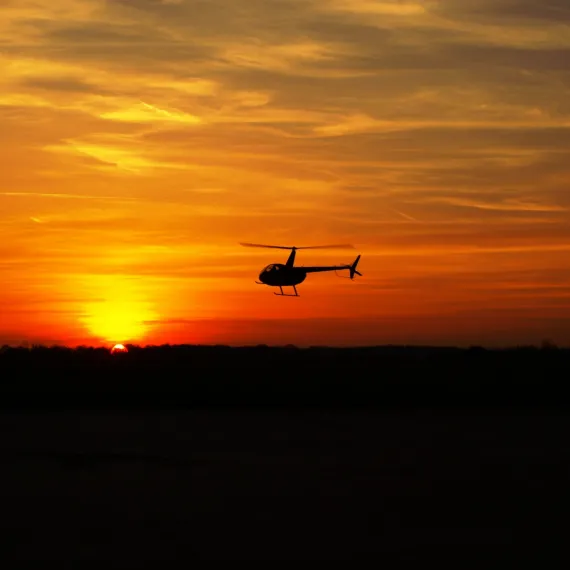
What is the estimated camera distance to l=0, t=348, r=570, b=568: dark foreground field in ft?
68.5

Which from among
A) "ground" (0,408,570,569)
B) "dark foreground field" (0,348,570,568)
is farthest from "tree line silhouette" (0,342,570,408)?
"ground" (0,408,570,569)

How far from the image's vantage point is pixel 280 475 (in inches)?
1132

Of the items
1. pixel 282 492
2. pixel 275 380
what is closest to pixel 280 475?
pixel 282 492

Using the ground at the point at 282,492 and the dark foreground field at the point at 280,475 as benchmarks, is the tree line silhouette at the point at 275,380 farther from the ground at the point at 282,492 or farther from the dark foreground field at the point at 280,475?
the ground at the point at 282,492

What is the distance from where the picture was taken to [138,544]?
20.9m

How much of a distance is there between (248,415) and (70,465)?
1623cm

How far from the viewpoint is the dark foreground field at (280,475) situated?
20.9 m

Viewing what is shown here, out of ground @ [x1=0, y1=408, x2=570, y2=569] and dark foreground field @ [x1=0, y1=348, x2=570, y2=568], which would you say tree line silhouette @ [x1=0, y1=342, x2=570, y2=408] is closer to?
dark foreground field @ [x1=0, y1=348, x2=570, y2=568]

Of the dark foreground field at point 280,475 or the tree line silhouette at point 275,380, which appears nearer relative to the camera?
the dark foreground field at point 280,475

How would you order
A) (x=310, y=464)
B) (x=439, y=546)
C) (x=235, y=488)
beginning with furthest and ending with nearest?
(x=310, y=464) < (x=235, y=488) < (x=439, y=546)

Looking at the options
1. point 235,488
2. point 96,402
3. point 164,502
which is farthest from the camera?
point 96,402

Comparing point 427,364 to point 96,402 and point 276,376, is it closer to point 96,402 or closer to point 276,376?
point 276,376

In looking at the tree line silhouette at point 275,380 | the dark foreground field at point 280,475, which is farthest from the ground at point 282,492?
the tree line silhouette at point 275,380

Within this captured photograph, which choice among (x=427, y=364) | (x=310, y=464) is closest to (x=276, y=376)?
(x=427, y=364)
